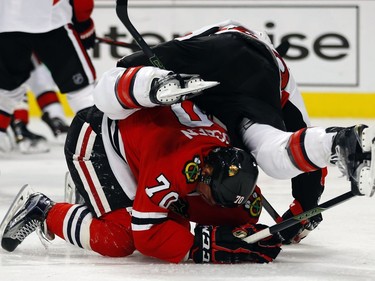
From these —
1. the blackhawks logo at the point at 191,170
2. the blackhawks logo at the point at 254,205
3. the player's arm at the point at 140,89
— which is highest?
the player's arm at the point at 140,89

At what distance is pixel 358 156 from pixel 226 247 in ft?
1.62

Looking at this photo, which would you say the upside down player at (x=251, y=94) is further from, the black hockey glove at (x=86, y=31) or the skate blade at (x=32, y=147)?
the skate blade at (x=32, y=147)

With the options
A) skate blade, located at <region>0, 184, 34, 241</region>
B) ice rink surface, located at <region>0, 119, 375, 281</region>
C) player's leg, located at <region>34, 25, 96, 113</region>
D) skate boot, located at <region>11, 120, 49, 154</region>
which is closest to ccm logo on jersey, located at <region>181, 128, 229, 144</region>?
ice rink surface, located at <region>0, 119, 375, 281</region>

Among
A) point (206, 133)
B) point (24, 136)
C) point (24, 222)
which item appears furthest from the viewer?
point (24, 136)

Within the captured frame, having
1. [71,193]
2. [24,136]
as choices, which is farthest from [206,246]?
[24,136]

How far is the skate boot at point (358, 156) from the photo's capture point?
2260mm

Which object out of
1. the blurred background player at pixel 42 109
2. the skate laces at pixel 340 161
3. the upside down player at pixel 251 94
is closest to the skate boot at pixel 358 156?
the skate laces at pixel 340 161

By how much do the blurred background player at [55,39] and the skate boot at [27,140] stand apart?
1066 mm

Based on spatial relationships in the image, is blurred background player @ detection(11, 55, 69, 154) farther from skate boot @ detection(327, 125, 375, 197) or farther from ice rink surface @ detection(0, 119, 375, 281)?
skate boot @ detection(327, 125, 375, 197)

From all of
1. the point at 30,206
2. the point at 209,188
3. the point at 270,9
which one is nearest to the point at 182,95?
the point at 209,188

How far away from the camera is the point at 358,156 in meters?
2.29

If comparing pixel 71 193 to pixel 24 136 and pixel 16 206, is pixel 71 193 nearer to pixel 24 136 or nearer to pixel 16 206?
pixel 16 206

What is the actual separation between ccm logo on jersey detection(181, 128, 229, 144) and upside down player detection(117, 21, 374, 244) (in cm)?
8

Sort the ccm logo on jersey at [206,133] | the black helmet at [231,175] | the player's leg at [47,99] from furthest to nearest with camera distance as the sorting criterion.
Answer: the player's leg at [47,99] → the ccm logo on jersey at [206,133] → the black helmet at [231,175]
